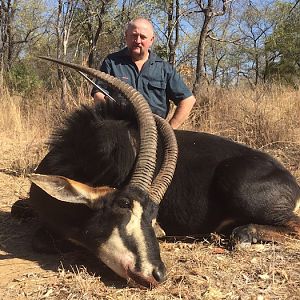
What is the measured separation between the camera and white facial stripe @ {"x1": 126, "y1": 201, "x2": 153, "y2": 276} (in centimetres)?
271

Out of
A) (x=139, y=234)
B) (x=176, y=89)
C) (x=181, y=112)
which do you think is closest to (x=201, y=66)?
(x=176, y=89)

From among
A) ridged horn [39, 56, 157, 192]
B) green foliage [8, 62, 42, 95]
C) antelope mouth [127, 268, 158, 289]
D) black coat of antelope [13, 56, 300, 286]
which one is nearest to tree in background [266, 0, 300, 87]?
green foliage [8, 62, 42, 95]

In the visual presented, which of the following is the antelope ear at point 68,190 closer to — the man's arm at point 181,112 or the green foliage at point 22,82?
the man's arm at point 181,112

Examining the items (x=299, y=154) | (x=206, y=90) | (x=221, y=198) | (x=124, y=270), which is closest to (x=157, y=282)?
(x=124, y=270)

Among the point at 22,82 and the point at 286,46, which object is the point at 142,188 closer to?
the point at 22,82

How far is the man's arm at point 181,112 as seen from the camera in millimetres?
5379

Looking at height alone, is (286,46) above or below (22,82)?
above

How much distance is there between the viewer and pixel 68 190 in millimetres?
2893

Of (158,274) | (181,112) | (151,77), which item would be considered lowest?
(158,274)

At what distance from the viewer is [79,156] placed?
11.2ft

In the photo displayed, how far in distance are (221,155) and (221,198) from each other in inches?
15.1

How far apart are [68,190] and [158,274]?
76cm

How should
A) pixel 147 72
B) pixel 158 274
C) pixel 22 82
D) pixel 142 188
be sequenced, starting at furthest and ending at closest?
pixel 22 82, pixel 147 72, pixel 142 188, pixel 158 274

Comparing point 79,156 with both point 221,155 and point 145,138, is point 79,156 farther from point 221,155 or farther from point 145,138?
point 221,155
